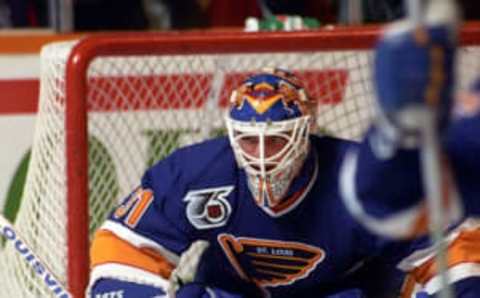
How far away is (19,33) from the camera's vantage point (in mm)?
3752

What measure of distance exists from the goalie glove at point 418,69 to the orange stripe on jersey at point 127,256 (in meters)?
0.95

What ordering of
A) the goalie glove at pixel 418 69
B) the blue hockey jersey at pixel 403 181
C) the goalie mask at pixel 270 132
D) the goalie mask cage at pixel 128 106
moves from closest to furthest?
the goalie glove at pixel 418 69 → the blue hockey jersey at pixel 403 181 → the goalie mask at pixel 270 132 → the goalie mask cage at pixel 128 106

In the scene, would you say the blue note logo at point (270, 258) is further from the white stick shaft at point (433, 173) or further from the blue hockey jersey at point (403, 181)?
the white stick shaft at point (433, 173)

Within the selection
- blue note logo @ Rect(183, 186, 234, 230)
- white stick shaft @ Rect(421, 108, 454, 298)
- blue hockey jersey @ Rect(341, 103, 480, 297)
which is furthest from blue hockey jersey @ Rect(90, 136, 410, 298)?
white stick shaft @ Rect(421, 108, 454, 298)

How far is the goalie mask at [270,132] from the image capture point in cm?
244

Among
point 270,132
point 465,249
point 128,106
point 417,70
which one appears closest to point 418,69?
point 417,70

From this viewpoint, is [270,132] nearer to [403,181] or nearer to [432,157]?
[403,181]

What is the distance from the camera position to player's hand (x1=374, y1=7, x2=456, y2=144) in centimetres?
168

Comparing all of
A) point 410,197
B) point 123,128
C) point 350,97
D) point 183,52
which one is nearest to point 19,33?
point 123,128

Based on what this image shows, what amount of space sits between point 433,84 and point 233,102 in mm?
844

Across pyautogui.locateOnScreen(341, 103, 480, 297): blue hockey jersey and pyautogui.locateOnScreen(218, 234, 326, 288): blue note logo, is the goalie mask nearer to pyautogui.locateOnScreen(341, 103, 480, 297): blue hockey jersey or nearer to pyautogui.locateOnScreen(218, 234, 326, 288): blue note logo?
pyautogui.locateOnScreen(218, 234, 326, 288): blue note logo

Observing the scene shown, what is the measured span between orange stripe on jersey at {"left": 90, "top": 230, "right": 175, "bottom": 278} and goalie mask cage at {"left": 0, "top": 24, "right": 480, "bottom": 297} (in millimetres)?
41

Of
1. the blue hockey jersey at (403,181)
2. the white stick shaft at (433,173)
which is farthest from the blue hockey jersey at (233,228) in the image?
the white stick shaft at (433,173)

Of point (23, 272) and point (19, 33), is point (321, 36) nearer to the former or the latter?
point (23, 272)
